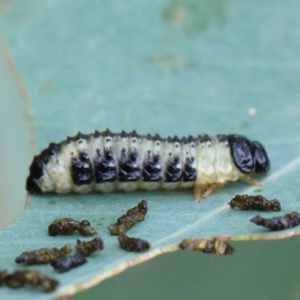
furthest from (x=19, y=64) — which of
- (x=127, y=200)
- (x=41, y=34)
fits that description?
(x=127, y=200)

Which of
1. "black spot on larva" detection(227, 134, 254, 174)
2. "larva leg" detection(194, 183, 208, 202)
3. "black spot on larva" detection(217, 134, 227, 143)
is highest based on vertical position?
"black spot on larva" detection(217, 134, 227, 143)

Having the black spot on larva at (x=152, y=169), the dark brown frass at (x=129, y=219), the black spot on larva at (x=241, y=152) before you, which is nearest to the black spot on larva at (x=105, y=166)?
the black spot on larva at (x=152, y=169)

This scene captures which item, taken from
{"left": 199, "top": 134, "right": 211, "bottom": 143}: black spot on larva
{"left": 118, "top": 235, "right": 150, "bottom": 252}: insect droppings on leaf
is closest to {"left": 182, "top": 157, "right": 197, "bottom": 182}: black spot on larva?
{"left": 199, "top": 134, "right": 211, "bottom": 143}: black spot on larva

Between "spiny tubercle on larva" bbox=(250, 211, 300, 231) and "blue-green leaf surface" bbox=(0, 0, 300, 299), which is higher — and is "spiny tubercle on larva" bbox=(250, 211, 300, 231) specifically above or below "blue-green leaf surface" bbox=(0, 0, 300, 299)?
below

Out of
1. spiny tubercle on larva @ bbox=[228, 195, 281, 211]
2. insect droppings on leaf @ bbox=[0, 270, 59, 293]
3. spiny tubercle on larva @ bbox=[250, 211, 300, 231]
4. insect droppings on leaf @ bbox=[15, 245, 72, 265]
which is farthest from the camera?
spiny tubercle on larva @ bbox=[228, 195, 281, 211]

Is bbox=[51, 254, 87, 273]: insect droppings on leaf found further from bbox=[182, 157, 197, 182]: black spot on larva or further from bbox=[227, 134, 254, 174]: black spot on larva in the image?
bbox=[227, 134, 254, 174]: black spot on larva

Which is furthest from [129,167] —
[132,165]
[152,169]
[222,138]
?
[222,138]

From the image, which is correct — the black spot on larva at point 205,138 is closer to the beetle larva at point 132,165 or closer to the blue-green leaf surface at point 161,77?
the beetle larva at point 132,165

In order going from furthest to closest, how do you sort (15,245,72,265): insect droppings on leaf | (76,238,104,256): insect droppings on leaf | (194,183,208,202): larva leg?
(194,183,208,202): larva leg → (76,238,104,256): insect droppings on leaf → (15,245,72,265): insect droppings on leaf
